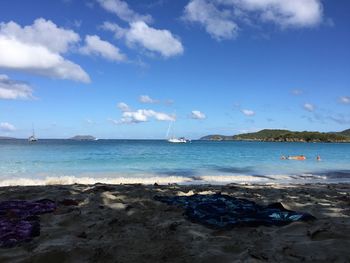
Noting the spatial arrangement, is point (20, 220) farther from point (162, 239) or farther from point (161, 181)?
point (161, 181)

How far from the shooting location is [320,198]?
8.78m

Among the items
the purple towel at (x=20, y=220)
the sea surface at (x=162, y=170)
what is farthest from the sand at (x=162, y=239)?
the sea surface at (x=162, y=170)

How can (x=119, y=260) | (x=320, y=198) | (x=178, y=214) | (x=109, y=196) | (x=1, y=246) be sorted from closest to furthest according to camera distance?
1. (x=119, y=260)
2. (x=1, y=246)
3. (x=178, y=214)
4. (x=109, y=196)
5. (x=320, y=198)

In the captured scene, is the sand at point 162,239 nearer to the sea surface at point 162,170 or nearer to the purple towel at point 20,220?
the purple towel at point 20,220

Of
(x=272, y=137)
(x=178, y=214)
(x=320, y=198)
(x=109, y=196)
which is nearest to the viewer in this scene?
(x=178, y=214)

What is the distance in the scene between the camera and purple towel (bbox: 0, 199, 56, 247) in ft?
16.4

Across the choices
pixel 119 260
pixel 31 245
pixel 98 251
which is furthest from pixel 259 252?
pixel 31 245

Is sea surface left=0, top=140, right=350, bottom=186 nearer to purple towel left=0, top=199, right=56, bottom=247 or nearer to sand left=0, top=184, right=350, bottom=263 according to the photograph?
purple towel left=0, top=199, right=56, bottom=247

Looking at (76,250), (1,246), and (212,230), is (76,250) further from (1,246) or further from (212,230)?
(212,230)

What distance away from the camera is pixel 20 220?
600 centimetres

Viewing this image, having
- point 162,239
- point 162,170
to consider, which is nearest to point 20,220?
point 162,239

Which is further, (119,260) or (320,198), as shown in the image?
(320,198)

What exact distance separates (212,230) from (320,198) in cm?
434

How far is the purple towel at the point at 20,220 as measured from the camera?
5.01m
